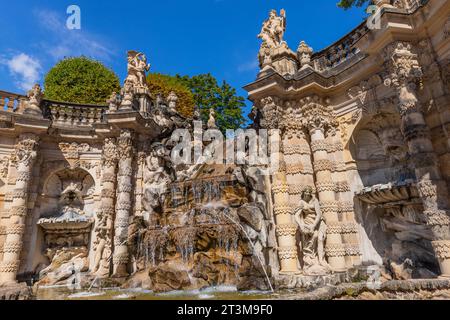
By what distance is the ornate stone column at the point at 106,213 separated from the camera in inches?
406

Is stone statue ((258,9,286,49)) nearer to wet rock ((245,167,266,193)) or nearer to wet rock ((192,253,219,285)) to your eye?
wet rock ((245,167,266,193))

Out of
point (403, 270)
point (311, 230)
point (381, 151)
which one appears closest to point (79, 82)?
point (311, 230)

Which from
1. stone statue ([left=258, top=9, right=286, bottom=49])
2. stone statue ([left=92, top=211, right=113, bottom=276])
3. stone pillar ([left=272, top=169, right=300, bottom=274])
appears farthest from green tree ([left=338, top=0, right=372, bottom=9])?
stone statue ([left=92, top=211, right=113, bottom=276])

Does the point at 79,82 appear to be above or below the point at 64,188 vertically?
above

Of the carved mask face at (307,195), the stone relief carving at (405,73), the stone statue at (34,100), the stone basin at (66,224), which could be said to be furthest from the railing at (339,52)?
the stone statue at (34,100)

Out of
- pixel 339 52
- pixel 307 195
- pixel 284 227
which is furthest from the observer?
pixel 339 52

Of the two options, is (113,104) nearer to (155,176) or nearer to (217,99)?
(155,176)

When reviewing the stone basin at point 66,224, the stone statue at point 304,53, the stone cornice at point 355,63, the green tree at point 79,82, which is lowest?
the stone basin at point 66,224

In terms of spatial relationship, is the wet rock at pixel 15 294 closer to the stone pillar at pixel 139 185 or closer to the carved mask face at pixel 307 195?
the stone pillar at pixel 139 185

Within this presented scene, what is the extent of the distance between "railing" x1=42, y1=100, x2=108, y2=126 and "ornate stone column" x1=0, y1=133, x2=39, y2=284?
1502 millimetres

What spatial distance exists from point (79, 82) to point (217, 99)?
10.2 m

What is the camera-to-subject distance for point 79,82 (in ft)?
60.5

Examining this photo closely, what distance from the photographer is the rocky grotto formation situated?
6910 mm

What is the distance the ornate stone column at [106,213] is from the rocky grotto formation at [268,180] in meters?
0.05
